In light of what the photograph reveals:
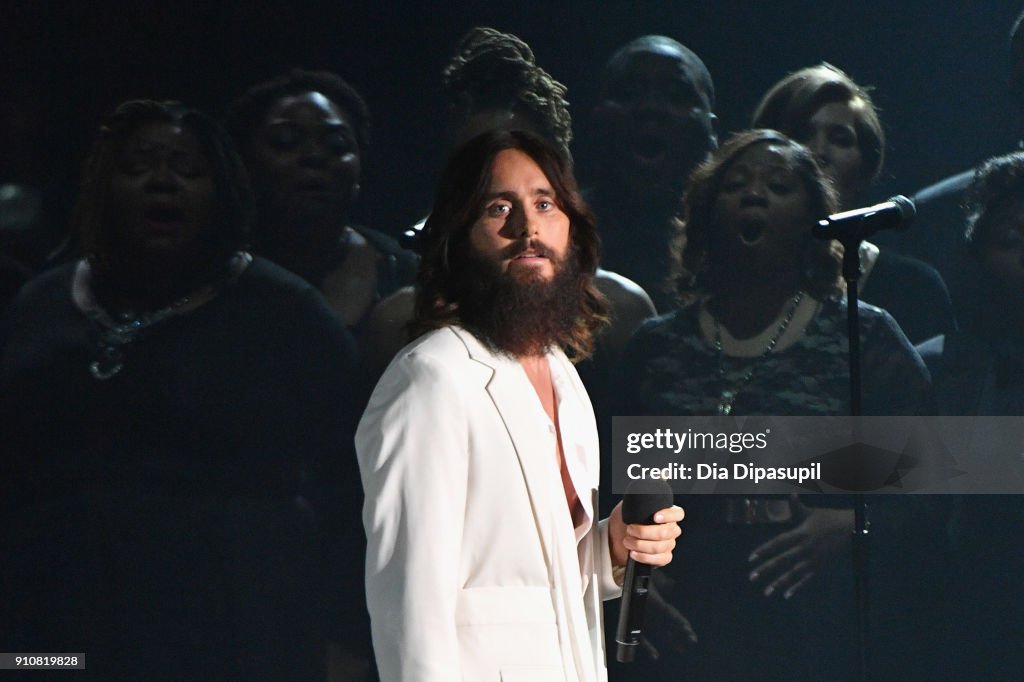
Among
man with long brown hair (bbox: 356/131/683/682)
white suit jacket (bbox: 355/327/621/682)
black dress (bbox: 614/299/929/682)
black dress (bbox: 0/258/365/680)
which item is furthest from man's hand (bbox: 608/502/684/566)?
black dress (bbox: 0/258/365/680)

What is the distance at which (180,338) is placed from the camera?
165 inches

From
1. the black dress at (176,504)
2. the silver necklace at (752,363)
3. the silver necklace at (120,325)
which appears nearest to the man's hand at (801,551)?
the silver necklace at (752,363)

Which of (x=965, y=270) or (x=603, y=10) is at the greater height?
(x=603, y=10)

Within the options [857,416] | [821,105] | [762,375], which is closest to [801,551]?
[857,416]

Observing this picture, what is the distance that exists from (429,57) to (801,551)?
7.22 ft

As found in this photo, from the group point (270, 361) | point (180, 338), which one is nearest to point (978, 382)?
point (270, 361)

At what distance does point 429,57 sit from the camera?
169 inches

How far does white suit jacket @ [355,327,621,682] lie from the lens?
6.44 ft

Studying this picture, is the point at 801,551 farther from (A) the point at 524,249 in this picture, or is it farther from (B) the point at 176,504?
(A) the point at 524,249

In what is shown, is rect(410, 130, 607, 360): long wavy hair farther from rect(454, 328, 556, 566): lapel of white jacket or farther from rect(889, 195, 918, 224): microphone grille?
rect(889, 195, 918, 224): microphone grille

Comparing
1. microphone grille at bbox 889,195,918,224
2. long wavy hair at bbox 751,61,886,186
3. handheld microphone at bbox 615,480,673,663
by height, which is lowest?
handheld microphone at bbox 615,480,673,663

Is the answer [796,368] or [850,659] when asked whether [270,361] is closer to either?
[796,368]

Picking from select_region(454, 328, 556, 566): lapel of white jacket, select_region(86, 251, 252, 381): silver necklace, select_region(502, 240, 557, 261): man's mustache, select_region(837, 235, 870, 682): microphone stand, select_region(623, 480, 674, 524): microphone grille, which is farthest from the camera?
select_region(86, 251, 252, 381): silver necklace

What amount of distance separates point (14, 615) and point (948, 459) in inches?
131
